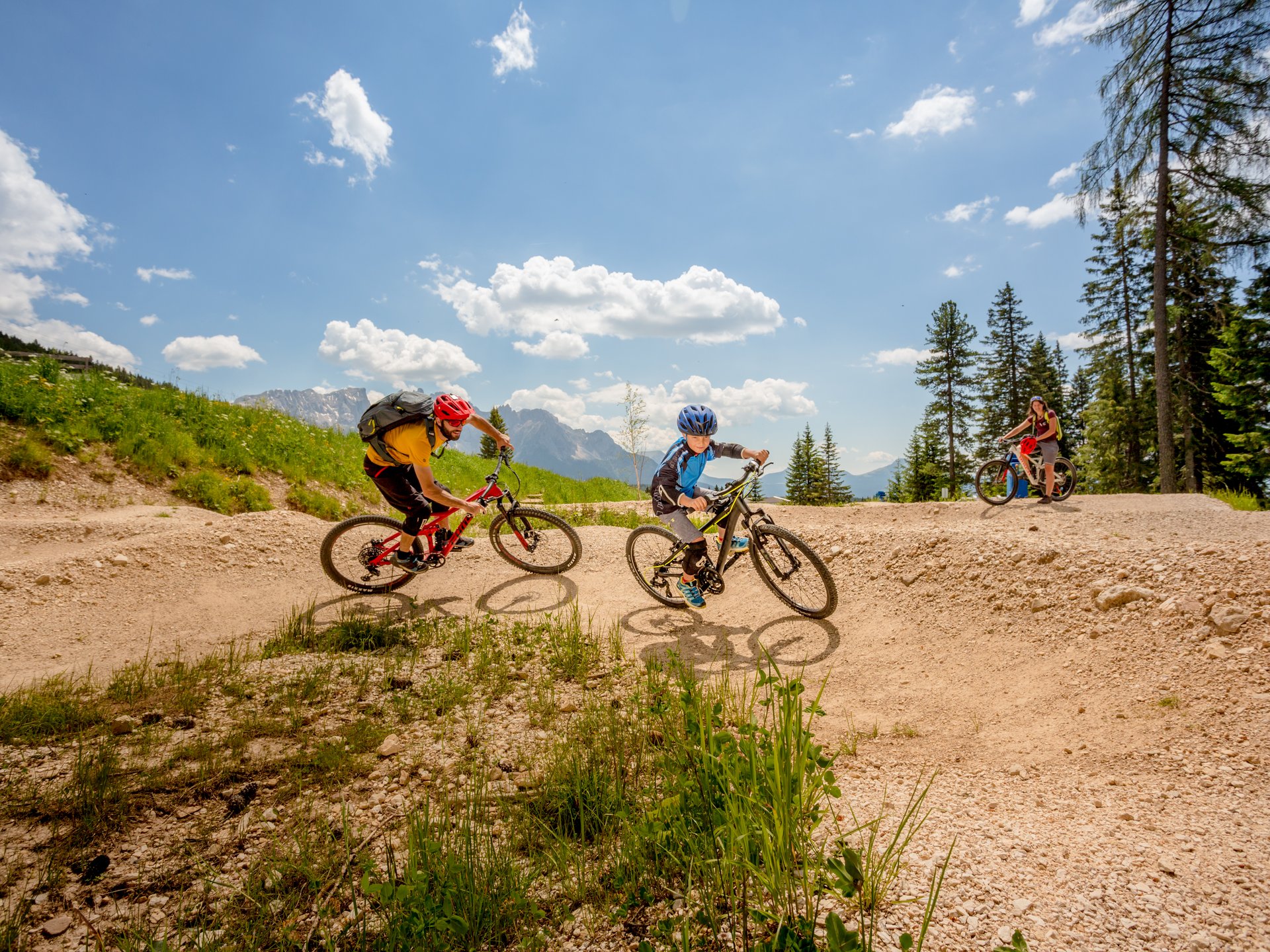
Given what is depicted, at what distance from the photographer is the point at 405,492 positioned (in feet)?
24.2

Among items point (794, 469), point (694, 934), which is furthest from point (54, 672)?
point (794, 469)

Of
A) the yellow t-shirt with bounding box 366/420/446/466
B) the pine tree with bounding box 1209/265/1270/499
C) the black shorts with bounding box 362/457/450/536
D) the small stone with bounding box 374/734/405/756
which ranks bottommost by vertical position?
the small stone with bounding box 374/734/405/756

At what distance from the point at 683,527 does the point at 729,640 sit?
1496 millimetres

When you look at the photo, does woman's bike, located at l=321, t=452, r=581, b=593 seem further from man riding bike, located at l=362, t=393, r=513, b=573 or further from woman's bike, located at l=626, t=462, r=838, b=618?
woman's bike, located at l=626, t=462, r=838, b=618

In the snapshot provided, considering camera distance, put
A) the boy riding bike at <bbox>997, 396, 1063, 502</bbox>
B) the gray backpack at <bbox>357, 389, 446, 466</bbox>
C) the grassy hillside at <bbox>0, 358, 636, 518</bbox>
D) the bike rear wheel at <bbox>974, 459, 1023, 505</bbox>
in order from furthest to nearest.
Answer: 1. the bike rear wheel at <bbox>974, 459, 1023, 505</bbox>
2. the boy riding bike at <bbox>997, 396, 1063, 502</bbox>
3. the grassy hillside at <bbox>0, 358, 636, 518</bbox>
4. the gray backpack at <bbox>357, 389, 446, 466</bbox>

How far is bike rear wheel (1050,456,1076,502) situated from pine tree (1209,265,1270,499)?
1408cm

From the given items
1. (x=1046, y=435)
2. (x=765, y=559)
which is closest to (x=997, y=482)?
(x=1046, y=435)

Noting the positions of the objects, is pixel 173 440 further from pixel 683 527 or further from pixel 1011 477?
pixel 1011 477

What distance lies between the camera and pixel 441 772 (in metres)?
3.54

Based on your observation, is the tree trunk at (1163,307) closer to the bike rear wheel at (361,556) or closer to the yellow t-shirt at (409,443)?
the yellow t-shirt at (409,443)

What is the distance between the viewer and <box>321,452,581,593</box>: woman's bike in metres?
7.67

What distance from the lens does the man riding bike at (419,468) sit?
6.96 metres

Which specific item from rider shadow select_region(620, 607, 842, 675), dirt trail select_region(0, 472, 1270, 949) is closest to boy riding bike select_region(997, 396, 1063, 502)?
dirt trail select_region(0, 472, 1270, 949)

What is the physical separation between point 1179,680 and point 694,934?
4360 millimetres
